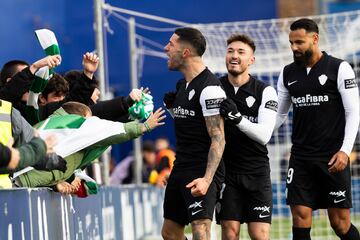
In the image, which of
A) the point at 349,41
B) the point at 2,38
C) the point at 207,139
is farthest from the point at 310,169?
the point at 2,38

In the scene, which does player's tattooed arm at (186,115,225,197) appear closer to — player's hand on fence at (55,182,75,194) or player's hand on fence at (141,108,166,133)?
player's hand on fence at (141,108,166,133)

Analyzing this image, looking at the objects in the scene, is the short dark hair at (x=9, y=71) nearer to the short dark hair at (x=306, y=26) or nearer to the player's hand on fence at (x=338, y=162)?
the short dark hair at (x=306, y=26)

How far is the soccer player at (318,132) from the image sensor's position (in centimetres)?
1021

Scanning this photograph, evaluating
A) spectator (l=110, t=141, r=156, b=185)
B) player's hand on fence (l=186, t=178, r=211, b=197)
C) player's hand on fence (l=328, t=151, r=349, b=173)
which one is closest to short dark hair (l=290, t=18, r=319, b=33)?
player's hand on fence (l=328, t=151, r=349, b=173)

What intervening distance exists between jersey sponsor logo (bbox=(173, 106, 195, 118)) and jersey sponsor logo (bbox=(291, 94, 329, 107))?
4.98 feet

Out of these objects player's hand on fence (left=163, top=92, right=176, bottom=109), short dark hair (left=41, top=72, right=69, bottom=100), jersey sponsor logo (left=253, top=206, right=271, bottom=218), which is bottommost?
jersey sponsor logo (left=253, top=206, right=271, bottom=218)

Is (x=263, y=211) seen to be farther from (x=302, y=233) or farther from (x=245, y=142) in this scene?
(x=245, y=142)

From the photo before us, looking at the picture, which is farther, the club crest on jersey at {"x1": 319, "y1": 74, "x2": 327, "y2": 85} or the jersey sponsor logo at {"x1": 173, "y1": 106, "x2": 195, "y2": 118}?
the club crest on jersey at {"x1": 319, "y1": 74, "x2": 327, "y2": 85}

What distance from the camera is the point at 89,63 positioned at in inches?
418

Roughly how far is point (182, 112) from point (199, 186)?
2.40 feet

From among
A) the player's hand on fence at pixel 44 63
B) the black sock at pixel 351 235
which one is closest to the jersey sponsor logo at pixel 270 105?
the black sock at pixel 351 235

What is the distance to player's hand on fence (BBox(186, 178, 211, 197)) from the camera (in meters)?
8.91

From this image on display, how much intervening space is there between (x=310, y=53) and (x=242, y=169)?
1.30 meters

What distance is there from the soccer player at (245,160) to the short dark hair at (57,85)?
1.59 metres
